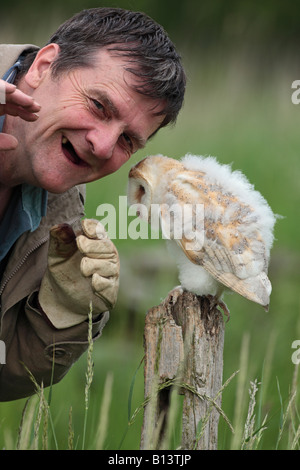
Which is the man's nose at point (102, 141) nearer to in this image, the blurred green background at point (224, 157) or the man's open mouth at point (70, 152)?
the man's open mouth at point (70, 152)

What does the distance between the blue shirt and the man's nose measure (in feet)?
1.37

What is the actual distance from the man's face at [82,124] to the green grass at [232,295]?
904 millimetres

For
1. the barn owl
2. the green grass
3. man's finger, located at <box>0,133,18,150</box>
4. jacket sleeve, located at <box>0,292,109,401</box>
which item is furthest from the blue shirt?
the green grass

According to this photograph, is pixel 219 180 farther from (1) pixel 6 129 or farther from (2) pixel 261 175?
(2) pixel 261 175

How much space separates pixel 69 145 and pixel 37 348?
32.5 inches

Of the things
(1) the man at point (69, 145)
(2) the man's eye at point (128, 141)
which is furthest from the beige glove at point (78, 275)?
(2) the man's eye at point (128, 141)

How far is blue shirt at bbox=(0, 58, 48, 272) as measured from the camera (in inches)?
99.0

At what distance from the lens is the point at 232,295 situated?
4.44 metres

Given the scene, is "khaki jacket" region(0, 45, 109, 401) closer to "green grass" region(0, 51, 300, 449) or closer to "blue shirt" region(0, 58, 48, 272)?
"blue shirt" region(0, 58, 48, 272)

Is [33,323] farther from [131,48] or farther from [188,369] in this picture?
[131,48]

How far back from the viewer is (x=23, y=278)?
2600 millimetres

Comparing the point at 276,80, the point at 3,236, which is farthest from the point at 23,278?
the point at 276,80
